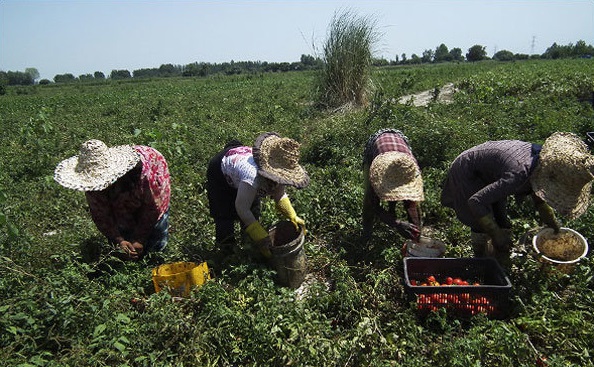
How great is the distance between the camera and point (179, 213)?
16.7 ft

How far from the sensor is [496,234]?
314 centimetres

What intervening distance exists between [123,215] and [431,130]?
4335 millimetres

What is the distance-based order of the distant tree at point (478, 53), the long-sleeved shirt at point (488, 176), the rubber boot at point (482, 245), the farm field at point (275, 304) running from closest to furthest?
the farm field at point (275, 304) < the long-sleeved shirt at point (488, 176) < the rubber boot at point (482, 245) < the distant tree at point (478, 53)

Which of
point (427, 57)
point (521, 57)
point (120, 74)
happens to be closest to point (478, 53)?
point (521, 57)

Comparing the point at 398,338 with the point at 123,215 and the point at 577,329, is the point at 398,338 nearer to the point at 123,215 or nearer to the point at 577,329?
the point at 577,329

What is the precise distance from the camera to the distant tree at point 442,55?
80.0 m

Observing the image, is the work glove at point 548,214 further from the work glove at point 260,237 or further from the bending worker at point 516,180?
the work glove at point 260,237

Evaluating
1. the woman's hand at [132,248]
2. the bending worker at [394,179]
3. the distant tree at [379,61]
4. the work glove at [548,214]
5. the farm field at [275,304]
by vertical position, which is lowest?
the farm field at [275,304]

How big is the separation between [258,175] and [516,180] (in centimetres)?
181

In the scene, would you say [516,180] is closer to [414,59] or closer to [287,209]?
[287,209]

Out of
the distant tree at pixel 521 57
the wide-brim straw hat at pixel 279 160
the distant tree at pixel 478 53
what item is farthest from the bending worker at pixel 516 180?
the distant tree at pixel 478 53

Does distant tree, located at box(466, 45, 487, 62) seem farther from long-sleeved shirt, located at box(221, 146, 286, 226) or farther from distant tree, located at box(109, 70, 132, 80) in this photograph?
long-sleeved shirt, located at box(221, 146, 286, 226)

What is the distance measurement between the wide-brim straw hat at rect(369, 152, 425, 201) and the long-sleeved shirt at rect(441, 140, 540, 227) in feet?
1.27

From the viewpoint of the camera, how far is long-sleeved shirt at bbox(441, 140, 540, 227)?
112 inches
